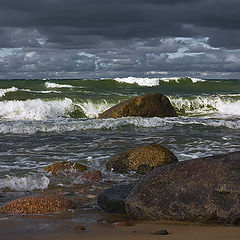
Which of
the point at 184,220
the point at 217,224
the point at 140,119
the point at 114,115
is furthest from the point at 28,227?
the point at 114,115

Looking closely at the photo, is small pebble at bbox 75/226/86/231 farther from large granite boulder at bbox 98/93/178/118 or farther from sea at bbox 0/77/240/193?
large granite boulder at bbox 98/93/178/118

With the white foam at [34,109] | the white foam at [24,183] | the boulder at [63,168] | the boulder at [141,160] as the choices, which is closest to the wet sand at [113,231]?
the white foam at [24,183]

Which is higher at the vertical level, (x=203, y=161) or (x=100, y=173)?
(x=203, y=161)

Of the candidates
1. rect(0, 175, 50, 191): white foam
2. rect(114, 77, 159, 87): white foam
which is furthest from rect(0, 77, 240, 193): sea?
rect(114, 77, 159, 87): white foam

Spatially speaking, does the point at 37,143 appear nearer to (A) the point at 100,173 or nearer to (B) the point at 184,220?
(A) the point at 100,173

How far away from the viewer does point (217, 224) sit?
407 centimetres

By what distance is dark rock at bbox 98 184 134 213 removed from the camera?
15.7ft

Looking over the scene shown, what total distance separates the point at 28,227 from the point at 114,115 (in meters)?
12.6

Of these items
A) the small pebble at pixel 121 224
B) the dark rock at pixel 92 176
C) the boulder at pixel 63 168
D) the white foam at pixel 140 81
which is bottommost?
the dark rock at pixel 92 176

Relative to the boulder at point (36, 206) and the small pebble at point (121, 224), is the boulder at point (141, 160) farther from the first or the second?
the small pebble at point (121, 224)

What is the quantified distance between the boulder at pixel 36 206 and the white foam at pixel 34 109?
52.1ft

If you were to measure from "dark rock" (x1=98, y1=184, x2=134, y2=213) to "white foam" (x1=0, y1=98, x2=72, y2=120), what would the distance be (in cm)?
1588

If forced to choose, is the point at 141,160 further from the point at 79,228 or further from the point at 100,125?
the point at 100,125

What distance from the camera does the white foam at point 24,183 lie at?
20.1 ft
